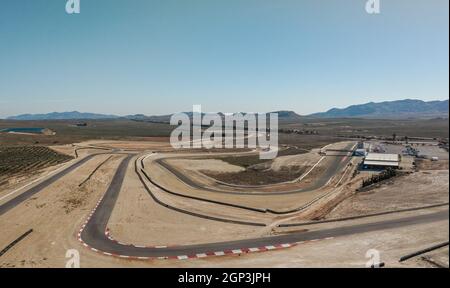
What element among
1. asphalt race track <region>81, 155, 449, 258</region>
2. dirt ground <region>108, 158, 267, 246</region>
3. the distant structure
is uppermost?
the distant structure

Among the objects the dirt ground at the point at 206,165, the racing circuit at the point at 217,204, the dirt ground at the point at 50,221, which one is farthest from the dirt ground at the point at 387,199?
the dirt ground at the point at 206,165

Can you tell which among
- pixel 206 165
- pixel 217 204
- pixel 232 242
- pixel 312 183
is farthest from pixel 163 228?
pixel 206 165

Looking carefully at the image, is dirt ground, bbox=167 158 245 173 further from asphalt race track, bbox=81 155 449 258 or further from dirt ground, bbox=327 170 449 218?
asphalt race track, bbox=81 155 449 258

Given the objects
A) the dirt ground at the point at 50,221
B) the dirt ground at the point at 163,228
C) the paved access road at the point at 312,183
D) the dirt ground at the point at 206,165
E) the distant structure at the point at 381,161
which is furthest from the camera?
the dirt ground at the point at 206,165

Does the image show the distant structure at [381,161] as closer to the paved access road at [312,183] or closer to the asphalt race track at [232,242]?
the paved access road at [312,183]

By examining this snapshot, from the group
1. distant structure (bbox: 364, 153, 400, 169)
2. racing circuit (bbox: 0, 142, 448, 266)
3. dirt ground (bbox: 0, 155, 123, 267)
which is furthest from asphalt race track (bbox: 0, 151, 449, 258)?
distant structure (bbox: 364, 153, 400, 169)

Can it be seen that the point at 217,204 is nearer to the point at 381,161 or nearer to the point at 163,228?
the point at 163,228
